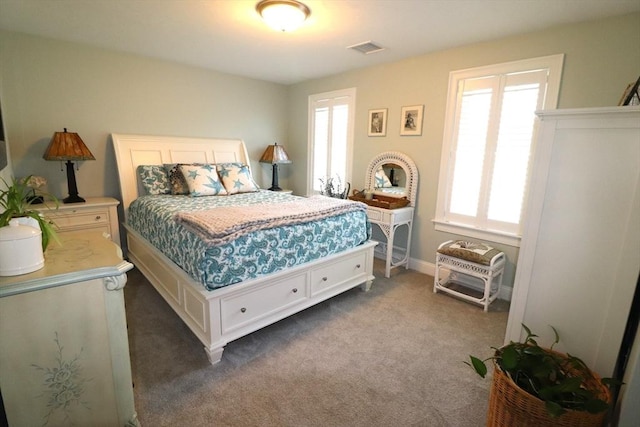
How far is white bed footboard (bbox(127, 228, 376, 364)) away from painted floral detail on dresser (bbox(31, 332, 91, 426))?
0.78m

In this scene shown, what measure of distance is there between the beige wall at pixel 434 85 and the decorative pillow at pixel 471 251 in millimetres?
261

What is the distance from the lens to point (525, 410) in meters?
1.24

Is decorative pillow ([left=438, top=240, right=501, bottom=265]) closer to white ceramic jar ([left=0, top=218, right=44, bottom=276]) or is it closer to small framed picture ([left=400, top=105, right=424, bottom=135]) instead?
small framed picture ([left=400, top=105, right=424, bottom=135])

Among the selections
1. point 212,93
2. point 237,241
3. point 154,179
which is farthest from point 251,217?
point 212,93

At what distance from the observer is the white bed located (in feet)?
6.65

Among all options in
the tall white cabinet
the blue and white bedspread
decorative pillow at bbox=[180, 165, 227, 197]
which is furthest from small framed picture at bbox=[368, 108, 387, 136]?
the tall white cabinet

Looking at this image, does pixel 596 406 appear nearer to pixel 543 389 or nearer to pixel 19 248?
pixel 543 389

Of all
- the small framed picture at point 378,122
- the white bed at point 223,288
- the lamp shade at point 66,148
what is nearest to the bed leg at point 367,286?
the white bed at point 223,288

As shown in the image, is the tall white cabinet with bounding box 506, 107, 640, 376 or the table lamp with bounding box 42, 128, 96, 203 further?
the table lamp with bounding box 42, 128, 96, 203

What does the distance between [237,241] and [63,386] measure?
107 cm

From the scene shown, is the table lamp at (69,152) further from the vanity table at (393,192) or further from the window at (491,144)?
the window at (491,144)

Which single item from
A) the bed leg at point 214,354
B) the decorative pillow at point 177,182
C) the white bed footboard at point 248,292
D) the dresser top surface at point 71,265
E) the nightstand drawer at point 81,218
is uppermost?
the decorative pillow at point 177,182

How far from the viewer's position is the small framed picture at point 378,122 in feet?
12.3

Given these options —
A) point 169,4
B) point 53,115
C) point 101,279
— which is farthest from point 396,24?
point 53,115
